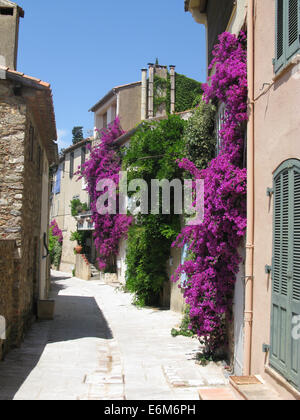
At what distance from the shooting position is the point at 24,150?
9312mm

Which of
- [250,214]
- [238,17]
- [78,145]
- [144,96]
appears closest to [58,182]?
[78,145]

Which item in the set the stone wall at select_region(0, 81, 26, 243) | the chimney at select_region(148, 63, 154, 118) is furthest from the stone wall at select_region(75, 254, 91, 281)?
the stone wall at select_region(0, 81, 26, 243)

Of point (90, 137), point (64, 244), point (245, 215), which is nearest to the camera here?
point (245, 215)

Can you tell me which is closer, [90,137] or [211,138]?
[211,138]

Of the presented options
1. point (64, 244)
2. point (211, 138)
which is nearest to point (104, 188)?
point (64, 244)

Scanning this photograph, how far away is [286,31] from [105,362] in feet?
21.4

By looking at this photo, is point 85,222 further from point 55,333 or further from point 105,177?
point 55,333

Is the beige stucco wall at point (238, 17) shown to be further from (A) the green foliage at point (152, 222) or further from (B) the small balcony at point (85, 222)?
(B) the small balcony at point (85, 222)

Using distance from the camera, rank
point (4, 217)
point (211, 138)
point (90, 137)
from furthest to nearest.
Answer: point (90, 137) < point (211, 138) < point (4, 217)

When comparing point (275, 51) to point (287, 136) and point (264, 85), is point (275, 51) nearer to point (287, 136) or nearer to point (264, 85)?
point (264, 85)

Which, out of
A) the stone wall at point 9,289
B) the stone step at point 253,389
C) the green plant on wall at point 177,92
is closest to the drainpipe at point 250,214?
the stone step at point 253,389

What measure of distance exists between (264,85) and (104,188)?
18.7 meters

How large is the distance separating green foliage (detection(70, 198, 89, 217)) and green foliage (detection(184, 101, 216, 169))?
1980cm

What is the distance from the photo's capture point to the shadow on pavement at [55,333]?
7078mm
